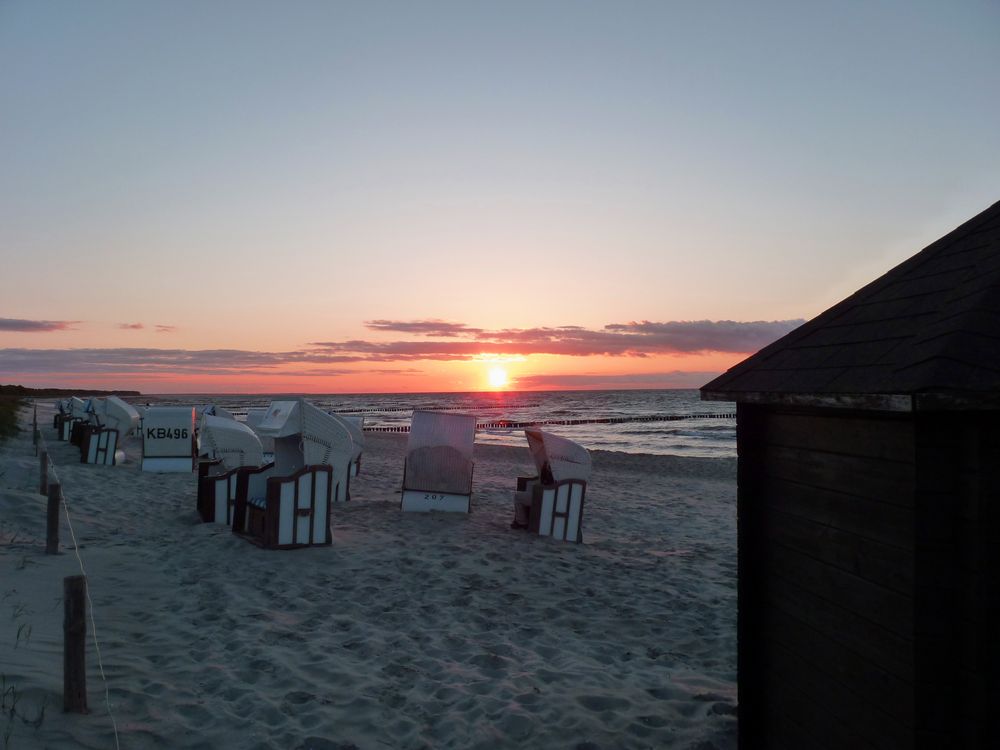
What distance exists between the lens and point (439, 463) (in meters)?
12.7

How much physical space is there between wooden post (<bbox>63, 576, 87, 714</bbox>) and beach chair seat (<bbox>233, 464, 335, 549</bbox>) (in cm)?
506

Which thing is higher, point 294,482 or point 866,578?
point 866,578

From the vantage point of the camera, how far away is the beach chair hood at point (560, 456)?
1184 cm

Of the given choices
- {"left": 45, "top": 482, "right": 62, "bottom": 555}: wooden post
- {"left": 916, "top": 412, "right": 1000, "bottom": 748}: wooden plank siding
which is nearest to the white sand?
{"left": 45, "top": 482, "right": 62, "bottom": 555}: wooden post

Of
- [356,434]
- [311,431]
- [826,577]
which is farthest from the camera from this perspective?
[356,434]

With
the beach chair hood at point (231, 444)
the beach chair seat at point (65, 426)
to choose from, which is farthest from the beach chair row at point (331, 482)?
the beach chair seat at point (65, 426)

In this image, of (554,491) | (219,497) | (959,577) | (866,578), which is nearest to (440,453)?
(554,491)

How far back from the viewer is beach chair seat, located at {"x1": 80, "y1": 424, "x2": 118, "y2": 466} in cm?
1991

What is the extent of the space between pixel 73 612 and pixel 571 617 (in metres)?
4.83

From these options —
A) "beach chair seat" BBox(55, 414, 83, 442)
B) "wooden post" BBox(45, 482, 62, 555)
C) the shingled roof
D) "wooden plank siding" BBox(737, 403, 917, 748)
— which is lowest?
"beach chair seat" BBox(55, 414, 83, 442)

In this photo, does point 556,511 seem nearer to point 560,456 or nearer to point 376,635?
point 560,456

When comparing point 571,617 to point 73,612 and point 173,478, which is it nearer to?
point 73,612

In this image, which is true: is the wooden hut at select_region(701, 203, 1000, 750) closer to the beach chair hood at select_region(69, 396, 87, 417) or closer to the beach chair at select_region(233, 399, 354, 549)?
the beach chair at select_region(233, 399, 354, 549)

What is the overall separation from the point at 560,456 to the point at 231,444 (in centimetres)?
768
